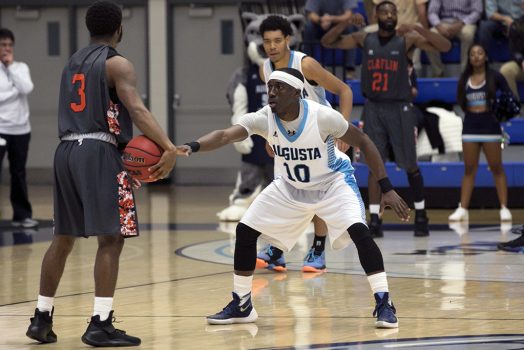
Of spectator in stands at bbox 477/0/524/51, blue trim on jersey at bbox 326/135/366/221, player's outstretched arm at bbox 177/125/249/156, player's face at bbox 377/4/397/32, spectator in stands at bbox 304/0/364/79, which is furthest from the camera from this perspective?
spectator in stands at bbox 477/0/524/51

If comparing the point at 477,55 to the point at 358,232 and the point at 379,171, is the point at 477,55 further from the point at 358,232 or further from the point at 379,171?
the point at 358,232

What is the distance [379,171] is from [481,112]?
541cm

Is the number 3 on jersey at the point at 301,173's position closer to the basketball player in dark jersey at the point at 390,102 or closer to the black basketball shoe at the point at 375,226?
the black basketball shoe at the point at 375,226

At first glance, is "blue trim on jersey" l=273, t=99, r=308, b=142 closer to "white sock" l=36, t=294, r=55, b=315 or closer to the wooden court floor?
the wooden court floor

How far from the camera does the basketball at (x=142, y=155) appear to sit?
5.58 meters

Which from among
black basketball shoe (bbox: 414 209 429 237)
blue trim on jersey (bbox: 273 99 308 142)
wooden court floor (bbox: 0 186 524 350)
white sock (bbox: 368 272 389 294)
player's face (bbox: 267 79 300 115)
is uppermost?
player's face (bbox: 267 79 300 115)

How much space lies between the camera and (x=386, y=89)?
34.7 feet

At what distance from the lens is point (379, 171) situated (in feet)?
20.2

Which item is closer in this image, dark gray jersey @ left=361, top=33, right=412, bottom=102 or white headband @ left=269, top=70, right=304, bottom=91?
white headband @ left=269, top=70, right=304, bottom=91

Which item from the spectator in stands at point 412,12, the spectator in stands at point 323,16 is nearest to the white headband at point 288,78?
the spectator in stands at point 323,16

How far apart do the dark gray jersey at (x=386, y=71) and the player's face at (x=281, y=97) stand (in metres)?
4.45

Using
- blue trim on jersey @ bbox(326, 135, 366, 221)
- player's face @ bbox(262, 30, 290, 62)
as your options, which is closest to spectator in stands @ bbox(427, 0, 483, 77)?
player's face @ bbox(262, 30, 290, 62)

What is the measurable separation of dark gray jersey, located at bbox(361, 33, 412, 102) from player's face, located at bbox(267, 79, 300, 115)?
4454 mm

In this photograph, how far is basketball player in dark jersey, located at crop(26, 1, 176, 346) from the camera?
559 cm
